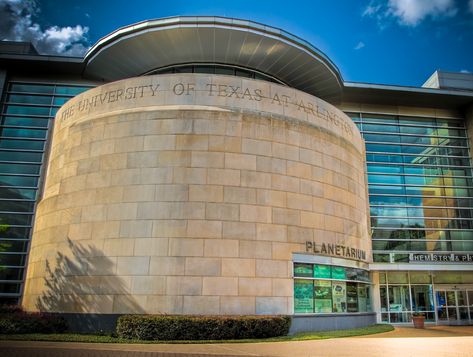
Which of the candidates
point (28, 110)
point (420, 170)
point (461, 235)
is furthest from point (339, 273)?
point (28, 110)

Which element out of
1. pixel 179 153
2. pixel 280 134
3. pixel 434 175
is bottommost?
pixel 179 153

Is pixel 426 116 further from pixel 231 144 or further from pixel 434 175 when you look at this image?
pixel 231 144

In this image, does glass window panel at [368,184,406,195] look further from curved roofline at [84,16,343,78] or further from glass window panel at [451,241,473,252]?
Answer: curved roofline at [84,16,343,78]

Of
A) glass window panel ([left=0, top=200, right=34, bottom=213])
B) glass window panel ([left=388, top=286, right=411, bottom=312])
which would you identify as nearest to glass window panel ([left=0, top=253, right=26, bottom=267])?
glass window panel ([left=0, top=200, right=34, bottom=213])

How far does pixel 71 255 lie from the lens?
21.5 m

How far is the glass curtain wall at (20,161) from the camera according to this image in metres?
33.2

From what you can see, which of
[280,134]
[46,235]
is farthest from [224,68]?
[46,235]

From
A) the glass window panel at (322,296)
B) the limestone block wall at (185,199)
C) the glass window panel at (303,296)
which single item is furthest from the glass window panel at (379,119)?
the glass window panel at (303,296)

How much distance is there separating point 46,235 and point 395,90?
3114 cm

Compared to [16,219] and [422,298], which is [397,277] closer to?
[422,298]

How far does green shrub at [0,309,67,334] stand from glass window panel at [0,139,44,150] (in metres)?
20.2

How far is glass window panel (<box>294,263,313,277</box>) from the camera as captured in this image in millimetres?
21625

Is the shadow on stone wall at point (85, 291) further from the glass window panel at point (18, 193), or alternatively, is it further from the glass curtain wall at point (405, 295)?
the glass curtain wall at point (405, 295)

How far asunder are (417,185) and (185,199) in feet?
83.9
